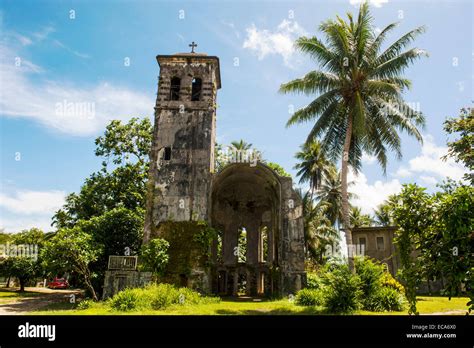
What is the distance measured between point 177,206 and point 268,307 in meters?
8.41

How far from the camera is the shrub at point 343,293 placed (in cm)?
1433

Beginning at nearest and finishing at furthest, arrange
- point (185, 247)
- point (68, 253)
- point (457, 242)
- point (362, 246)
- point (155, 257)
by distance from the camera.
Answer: point (457, 242)
point (68, 253)
point (155, 257)
point (185, 247)
point (362, 246)

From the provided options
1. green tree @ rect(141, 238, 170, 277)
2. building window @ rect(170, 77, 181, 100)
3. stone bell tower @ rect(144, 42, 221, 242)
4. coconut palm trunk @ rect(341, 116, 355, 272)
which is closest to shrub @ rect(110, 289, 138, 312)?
green tree @ rect(141, 238, 170, 277)

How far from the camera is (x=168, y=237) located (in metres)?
20.2

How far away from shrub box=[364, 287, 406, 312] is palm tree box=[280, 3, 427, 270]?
4.52 meters

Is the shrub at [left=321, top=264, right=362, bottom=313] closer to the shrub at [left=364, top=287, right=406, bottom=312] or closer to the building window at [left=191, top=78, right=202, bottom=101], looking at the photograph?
the shrub at [left=364, top=287, right=406, bottom=312]

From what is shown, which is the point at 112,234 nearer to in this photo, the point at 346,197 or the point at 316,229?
the point at 346,197

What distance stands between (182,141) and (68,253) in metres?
9.66

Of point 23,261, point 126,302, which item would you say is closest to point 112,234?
point 126,302

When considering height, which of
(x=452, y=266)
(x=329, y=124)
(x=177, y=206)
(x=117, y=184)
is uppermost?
(x=329, y=124)

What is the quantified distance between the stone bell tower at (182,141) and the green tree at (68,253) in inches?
143

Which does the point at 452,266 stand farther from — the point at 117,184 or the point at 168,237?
the point at 117,184

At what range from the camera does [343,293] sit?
14484 mm
